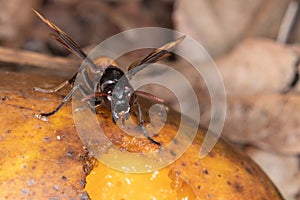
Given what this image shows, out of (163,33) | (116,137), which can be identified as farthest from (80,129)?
(163,33)

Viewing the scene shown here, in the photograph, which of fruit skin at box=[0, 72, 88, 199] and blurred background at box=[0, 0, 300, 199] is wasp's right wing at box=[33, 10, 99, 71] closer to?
fruit skin at box=[0, 72, 88, 199]

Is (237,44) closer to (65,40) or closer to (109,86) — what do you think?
(109,86)

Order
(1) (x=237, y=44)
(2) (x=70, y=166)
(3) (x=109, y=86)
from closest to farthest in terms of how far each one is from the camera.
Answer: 1. (2) (x=70, y=166)
2. (3) (x=109, y=86)
3. (1) (x=237, y=44)

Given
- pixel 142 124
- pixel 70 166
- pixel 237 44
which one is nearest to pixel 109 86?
pixel 142 124

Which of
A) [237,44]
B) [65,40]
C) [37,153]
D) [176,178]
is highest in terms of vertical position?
[237,44]

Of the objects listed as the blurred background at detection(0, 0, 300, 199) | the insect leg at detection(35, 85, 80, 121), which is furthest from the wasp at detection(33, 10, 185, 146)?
the blurred background at detection(0, 0, 300, 199)
